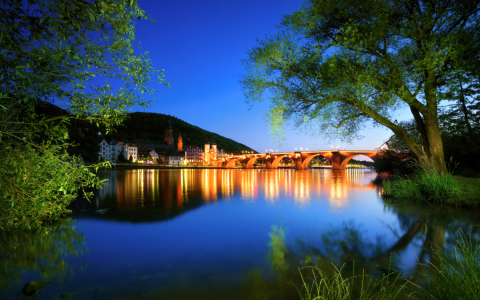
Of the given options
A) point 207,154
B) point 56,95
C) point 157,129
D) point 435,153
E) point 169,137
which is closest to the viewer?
point 56,95

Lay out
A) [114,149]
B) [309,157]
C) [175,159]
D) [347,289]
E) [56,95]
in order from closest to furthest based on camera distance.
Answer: [347,289], [56,95], [309,157], [114,149], [175,159]

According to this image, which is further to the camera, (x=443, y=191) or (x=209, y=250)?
(x=443, y=191)

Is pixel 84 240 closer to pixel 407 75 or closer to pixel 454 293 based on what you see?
pixel 454 293

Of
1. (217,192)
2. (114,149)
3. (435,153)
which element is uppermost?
(114,149)

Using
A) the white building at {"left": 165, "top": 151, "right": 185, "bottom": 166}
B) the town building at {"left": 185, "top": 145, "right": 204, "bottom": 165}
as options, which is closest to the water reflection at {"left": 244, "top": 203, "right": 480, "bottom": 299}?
the white building at {"left": 165, "top": 151, "right": 185, "bottom": 166}

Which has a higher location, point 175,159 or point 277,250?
point 175,159

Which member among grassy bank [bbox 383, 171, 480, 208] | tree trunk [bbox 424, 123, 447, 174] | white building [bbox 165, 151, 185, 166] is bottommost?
grassy bank [bbox 383, 171, 480, 208]

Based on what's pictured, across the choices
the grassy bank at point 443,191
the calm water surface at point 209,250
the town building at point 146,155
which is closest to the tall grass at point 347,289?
the calm water surface at point 209,250

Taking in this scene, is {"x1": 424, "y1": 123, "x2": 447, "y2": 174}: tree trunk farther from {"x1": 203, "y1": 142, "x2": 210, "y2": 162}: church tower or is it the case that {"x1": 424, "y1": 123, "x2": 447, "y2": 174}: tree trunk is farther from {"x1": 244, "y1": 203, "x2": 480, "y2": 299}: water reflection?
{"x1": 203, "y1": 142, "x2": 210, "y2": 162}: church tower

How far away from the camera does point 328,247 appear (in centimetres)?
606

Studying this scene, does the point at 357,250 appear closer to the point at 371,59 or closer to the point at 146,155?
the point at 371,59

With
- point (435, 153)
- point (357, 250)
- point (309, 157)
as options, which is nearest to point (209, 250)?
point (357, 250)

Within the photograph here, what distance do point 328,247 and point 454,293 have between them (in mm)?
3374

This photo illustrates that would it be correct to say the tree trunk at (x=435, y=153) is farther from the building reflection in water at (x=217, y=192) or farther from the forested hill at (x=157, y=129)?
the forested hill at (x=157, y=129)
